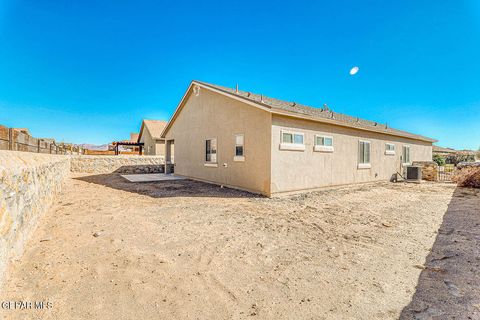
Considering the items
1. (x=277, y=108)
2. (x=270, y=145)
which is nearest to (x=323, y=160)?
(x=270, y=145)

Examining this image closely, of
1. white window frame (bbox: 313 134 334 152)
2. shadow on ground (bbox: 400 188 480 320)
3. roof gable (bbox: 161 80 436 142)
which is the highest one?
roof gable (bbox: 161 80 436 142)

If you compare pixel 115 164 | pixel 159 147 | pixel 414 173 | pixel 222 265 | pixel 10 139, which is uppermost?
pixel 159 147

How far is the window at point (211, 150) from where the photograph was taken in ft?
37.1

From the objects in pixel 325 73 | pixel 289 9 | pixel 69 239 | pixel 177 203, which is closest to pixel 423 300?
pixel 69 239

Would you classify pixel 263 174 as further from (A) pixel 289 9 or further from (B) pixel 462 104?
(B) pixel 462 104

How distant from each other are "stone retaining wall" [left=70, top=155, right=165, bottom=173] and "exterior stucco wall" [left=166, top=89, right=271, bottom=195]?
17.2 feet

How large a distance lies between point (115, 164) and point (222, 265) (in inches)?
734

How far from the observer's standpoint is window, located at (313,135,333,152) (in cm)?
979

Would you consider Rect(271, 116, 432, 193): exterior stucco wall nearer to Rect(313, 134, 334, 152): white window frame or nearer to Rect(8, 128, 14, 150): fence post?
Rect(313, 134, 334, 152): white window frame

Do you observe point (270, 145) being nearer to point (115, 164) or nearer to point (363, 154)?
point (363, 154)

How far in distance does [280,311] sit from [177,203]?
5518 millimetres

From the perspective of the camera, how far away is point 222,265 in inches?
124

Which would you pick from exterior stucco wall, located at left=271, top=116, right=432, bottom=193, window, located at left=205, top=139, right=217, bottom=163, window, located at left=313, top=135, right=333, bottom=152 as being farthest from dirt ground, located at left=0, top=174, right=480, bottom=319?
window, located at left=205, top=139, right=217, bottom=163

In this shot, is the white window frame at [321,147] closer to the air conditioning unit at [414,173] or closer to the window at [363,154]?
the window at [363,154]
